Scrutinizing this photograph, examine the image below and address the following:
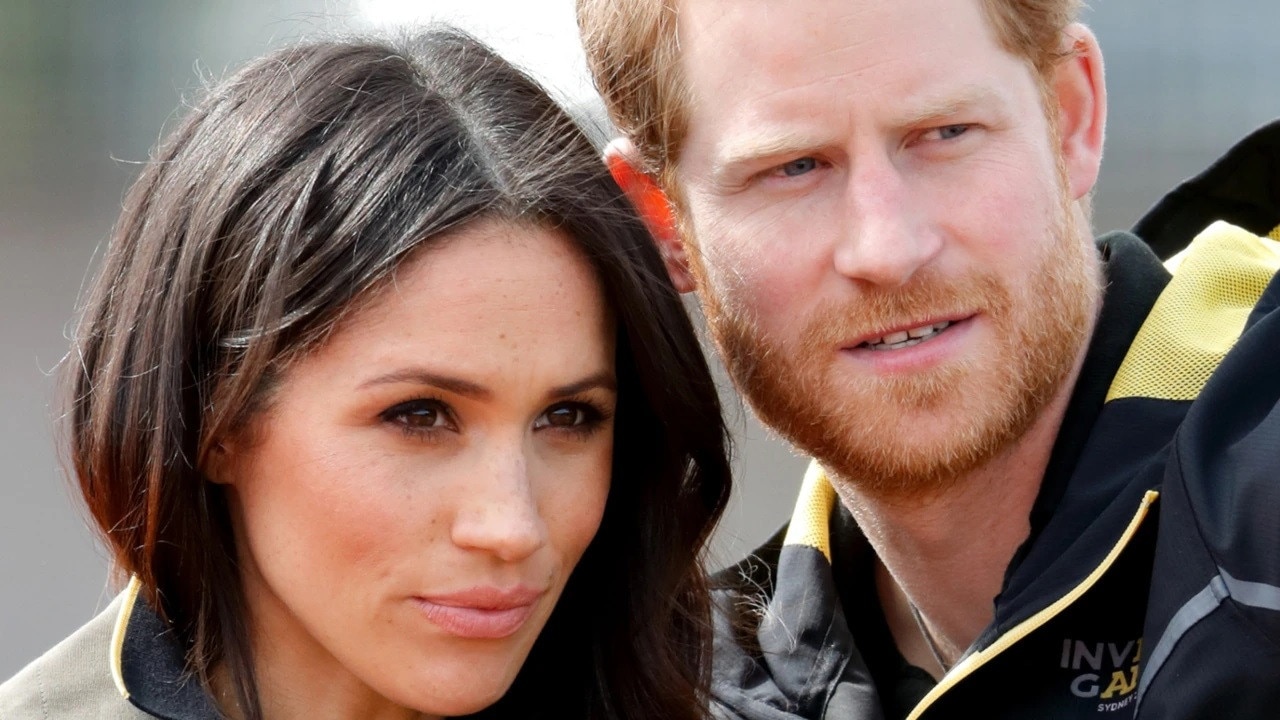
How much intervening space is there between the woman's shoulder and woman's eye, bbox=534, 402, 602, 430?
646mm

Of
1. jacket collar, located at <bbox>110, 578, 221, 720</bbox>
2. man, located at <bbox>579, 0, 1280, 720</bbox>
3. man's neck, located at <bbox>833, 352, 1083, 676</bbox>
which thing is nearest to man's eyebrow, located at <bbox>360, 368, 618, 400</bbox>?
jacket collar, located at <bbox>110, 578, 221, 720</bbox>

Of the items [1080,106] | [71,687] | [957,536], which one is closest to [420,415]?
[71,687]

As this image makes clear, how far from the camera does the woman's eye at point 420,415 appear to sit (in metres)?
2.10

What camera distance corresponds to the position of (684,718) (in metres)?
2.49

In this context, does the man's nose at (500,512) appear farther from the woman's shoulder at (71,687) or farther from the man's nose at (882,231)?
the man's nose at (882,231)

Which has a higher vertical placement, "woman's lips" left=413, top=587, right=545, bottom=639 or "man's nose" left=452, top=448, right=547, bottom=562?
"man's nose" left=452, top=448, right=547, bottom=562

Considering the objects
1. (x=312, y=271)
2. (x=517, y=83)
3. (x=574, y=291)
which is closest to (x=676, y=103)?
(x=517, y=83)

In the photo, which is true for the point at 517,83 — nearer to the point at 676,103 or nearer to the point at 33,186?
the point at 676,103

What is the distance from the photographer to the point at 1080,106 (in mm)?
2729

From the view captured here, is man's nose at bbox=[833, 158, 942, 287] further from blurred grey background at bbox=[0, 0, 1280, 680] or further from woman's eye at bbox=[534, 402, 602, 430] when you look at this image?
blurred grey background at bbox=[0, 0, 1280, 680]

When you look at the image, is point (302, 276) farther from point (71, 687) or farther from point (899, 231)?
point (899, 231)

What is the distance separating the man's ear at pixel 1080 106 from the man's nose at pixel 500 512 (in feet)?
3.60

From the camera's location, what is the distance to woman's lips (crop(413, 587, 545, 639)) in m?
2.13

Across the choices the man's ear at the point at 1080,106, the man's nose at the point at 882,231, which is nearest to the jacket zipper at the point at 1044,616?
the man's nose at the point at 882,231
